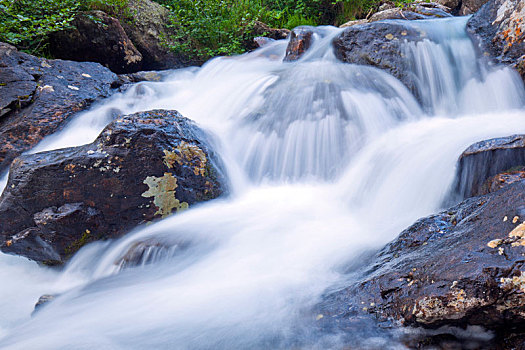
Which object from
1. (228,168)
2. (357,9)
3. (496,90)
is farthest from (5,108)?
(357,9)

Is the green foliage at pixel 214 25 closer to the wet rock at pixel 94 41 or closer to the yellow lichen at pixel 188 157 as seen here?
the wet rock at pixel 94 41

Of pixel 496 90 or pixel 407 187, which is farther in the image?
pixel 496 90

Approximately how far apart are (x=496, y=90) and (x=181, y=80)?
503cm

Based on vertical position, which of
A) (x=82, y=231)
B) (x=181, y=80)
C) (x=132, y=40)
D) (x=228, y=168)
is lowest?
(x=82, y=231)

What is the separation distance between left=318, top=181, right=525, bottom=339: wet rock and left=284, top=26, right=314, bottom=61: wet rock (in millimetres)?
4999

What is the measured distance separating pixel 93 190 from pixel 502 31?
5.24 metres

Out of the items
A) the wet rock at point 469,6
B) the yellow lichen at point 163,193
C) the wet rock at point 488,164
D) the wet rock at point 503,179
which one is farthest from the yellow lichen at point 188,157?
the wet rock at point 469,6

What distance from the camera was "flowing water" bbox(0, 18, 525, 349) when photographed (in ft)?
6.48

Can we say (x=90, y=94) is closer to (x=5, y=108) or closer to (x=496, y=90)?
(x=5, y=108)

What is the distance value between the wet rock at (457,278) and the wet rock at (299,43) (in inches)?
197

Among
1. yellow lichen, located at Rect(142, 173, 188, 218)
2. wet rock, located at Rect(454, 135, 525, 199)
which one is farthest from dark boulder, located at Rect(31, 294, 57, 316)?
wet rock, located at Rect(454, 135, 525, 199)

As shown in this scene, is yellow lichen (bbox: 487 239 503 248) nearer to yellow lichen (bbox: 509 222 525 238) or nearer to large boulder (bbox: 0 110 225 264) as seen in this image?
yellow lichen (bbox: 509 222 525 238)

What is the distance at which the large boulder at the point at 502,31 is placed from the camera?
4465 mm

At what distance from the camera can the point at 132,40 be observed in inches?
296
